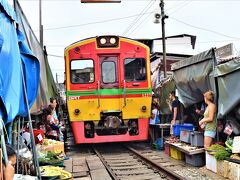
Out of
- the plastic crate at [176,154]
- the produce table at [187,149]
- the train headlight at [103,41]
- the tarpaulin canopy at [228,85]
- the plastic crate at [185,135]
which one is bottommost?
the plastic crate at [176,154]

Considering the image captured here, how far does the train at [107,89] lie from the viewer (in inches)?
419

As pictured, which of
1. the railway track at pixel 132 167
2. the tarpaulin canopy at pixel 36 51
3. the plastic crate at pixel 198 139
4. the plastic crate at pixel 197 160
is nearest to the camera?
the tarpaulin canopy at pixel 36 51

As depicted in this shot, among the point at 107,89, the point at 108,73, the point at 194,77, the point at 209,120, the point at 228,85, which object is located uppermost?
the point at 108,73

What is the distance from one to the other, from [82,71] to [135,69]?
165cm

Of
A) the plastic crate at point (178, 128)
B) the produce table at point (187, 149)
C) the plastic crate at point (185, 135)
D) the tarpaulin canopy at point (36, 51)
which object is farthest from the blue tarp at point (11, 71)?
the plastic crate at point (178, 128)

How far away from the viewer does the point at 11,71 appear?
4262mm

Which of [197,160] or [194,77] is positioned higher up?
[194,77]

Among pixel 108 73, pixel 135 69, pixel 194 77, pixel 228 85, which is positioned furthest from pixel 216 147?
pixel 108 73

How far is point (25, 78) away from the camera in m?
5.29

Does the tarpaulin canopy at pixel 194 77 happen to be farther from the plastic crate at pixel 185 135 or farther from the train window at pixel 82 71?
the train window at pixel 82 71

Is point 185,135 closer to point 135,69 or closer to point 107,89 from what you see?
point 107,89

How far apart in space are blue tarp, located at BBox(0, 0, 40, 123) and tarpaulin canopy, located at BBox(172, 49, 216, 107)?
13.1 ft

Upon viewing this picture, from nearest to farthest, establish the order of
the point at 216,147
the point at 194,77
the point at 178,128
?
the point at 216,147
the point at 194,77
the point at 178,128

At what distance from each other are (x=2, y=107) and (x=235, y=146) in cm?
421
